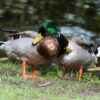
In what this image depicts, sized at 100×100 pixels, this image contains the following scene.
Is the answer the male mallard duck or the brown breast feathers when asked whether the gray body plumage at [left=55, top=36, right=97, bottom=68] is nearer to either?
the male mallard duck

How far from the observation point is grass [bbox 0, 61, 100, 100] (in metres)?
3.82

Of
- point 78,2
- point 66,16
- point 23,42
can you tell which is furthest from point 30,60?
point 78,2

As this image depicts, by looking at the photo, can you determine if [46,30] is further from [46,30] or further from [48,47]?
[48,47]

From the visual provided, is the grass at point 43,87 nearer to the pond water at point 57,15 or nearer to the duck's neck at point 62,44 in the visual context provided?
the duck's neck at point 62,44

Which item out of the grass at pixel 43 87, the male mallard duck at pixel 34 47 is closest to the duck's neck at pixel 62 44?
the male mallard duck at pixel 34 47

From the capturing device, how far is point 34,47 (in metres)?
5.16

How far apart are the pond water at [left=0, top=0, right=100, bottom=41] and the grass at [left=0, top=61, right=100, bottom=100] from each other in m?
2.58

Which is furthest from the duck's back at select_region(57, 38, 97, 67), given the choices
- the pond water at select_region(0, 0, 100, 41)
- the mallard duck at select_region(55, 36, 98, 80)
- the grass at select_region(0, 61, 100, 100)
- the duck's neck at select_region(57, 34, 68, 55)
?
the pond water at select_region(0, 0, 100, 41)

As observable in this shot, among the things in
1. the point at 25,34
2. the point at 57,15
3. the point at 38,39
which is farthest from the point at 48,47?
the point at 57,15

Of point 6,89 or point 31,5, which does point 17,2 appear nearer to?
point 31,5

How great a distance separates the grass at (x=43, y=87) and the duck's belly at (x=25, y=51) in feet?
1.02

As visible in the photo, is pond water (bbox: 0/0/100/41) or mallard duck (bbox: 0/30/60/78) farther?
pond water (bbox: 0/0/100/41)

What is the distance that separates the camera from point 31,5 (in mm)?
11688

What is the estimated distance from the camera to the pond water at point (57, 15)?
8883 mm
